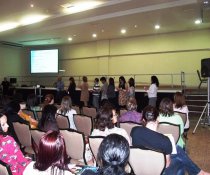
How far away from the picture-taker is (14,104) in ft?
14.2

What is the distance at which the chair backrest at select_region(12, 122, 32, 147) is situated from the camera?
3885 millimetres

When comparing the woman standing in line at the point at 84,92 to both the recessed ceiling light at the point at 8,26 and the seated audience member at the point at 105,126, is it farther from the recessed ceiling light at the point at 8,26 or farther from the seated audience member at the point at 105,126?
the seated audience member at the point at 105,126

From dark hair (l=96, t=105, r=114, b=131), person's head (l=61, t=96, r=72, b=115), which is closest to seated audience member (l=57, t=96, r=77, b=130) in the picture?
person's head (l=61, t=96, r=72, b=115)

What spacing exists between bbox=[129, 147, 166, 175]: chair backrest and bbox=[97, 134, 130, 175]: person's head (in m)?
0.87

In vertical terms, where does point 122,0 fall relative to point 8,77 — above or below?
above

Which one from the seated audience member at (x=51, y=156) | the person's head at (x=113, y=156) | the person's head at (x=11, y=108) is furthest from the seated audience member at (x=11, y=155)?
the person's head at (x=11, y=108)

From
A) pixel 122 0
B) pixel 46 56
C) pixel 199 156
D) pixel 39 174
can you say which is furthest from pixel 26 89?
pixel 39 174

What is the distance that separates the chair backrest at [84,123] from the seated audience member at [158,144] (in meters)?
1.72

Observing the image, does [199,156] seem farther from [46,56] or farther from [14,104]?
[46,56]

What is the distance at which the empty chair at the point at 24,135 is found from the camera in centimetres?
390

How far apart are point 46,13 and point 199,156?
23.0 ft

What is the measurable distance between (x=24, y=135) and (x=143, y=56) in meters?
11.1

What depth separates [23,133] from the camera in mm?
3965

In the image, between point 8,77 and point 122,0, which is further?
point 8,77
